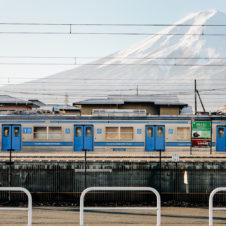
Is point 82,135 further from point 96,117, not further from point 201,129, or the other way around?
point 201,129

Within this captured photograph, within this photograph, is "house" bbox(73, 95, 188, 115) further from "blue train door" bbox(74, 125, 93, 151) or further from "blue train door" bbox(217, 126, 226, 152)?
"blue train door" bbox(217, 126, 226, 152)

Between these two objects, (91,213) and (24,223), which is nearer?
(24,223)

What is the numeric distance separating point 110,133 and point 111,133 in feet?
0.25

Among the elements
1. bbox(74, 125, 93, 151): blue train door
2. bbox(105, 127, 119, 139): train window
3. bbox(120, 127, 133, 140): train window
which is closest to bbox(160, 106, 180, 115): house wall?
bbox(120, 127, 133, 140): train window

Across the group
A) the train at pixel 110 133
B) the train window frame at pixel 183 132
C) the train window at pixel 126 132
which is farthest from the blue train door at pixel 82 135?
the train window frame at pixel 183 132

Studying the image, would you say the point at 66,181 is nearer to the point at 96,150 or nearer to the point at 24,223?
the point at 24,223

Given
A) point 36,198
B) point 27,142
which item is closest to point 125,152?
point 27,142

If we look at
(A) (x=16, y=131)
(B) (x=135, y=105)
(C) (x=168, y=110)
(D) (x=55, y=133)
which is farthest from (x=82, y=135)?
(C) (x=168, y=110)

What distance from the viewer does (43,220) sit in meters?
10.5

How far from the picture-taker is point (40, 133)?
2389 cm

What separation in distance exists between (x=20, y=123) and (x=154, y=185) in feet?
43.1

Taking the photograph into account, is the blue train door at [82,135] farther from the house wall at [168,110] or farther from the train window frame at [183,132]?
the house wall at [168,110]

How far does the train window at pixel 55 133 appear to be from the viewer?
23844mm

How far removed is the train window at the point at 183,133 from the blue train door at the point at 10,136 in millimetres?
11969
